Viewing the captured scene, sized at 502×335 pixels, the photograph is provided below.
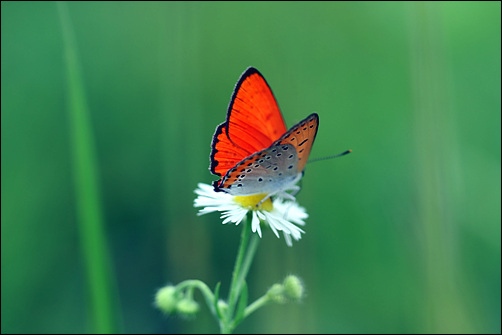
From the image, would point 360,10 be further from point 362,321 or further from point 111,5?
point 362,321

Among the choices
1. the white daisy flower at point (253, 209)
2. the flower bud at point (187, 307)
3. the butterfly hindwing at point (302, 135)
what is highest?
the butterfly hindwing at point (302, 135)

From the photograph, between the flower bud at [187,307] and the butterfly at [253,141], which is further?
the flower bud at [187,307]

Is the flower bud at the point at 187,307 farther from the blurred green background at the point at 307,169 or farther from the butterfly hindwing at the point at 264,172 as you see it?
the blurred green background at the point at 307,169

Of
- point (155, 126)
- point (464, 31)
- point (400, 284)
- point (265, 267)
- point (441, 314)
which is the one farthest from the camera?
point (464, 31)

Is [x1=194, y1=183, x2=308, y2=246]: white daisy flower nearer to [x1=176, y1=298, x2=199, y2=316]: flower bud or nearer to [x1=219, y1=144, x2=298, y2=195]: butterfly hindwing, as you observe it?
[x1=219, y1=144, x2=298, y2=195]: butterfly hindwing

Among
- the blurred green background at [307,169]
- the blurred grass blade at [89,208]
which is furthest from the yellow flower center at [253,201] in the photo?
the blurred green background at [307,169]

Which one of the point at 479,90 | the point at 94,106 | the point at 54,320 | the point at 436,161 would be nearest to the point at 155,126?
the point at 94,106
